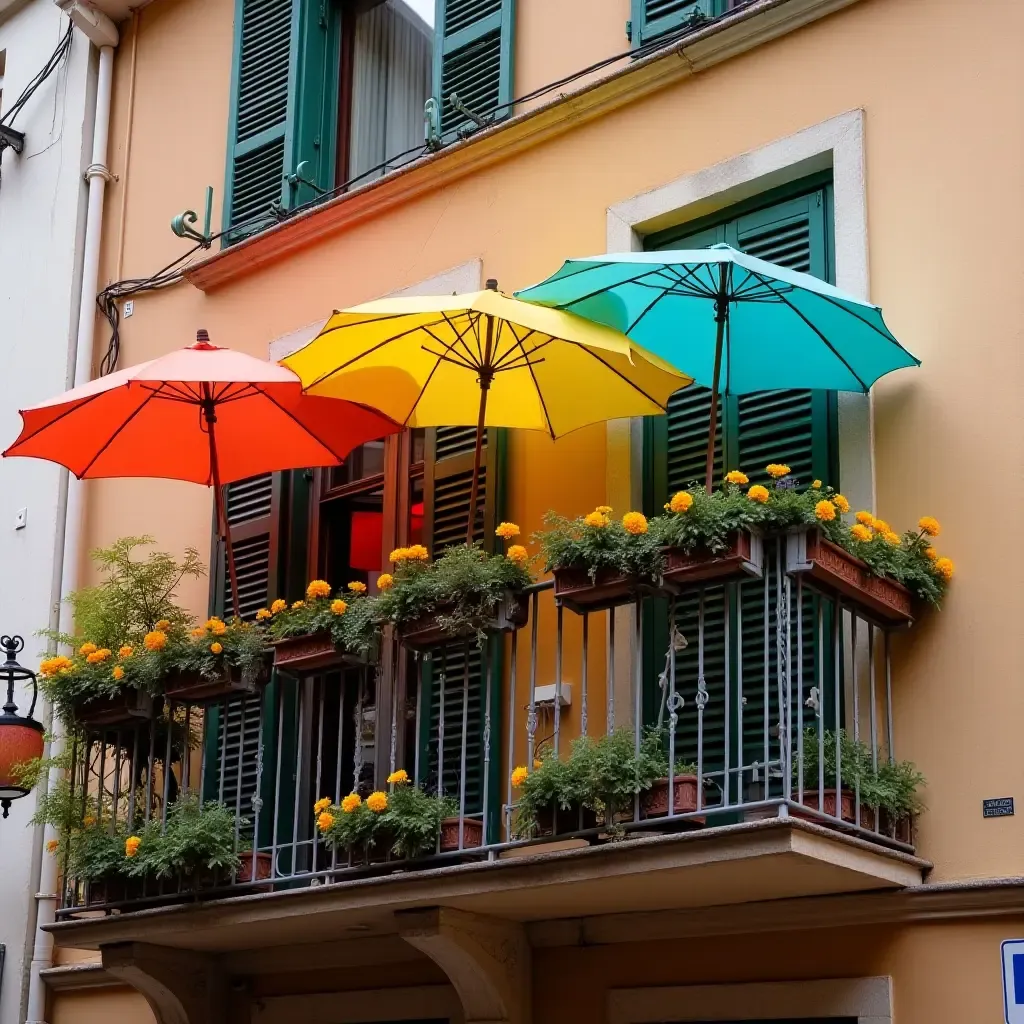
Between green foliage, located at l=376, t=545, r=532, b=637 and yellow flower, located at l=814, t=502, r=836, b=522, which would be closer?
yellow flower, located at l=814, t=502, r=836, b=522

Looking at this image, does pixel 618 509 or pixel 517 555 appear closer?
pixel 517 555

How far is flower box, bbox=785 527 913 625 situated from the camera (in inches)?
254

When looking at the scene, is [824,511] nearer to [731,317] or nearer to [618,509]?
[731,317]

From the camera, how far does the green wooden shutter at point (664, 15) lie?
8.45 m

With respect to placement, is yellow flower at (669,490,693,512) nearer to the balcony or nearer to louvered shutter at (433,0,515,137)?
the balcony

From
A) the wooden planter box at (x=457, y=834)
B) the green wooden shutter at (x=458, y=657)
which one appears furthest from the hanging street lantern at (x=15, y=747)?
the wooden planter box at (x=457, y=834)

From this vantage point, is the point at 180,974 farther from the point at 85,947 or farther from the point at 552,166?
the point at 552,166

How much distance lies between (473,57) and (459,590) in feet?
10.8

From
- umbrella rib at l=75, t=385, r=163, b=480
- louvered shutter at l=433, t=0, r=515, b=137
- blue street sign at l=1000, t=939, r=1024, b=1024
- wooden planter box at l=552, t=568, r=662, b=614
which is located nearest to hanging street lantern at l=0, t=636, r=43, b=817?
umbrella rib at l=75, t=385, r=163, b=480

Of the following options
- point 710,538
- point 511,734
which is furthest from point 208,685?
point 710,538

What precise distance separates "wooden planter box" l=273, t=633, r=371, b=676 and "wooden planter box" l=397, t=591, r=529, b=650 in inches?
11.4

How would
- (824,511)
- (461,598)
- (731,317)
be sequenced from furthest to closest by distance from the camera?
(731,317) < (461,598) < (824,511)

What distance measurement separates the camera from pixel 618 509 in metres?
7.92

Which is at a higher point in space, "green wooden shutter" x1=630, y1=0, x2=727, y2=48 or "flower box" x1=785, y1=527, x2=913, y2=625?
"green wooden shutter" x1=630, y1=0, x2=727, y2=48
